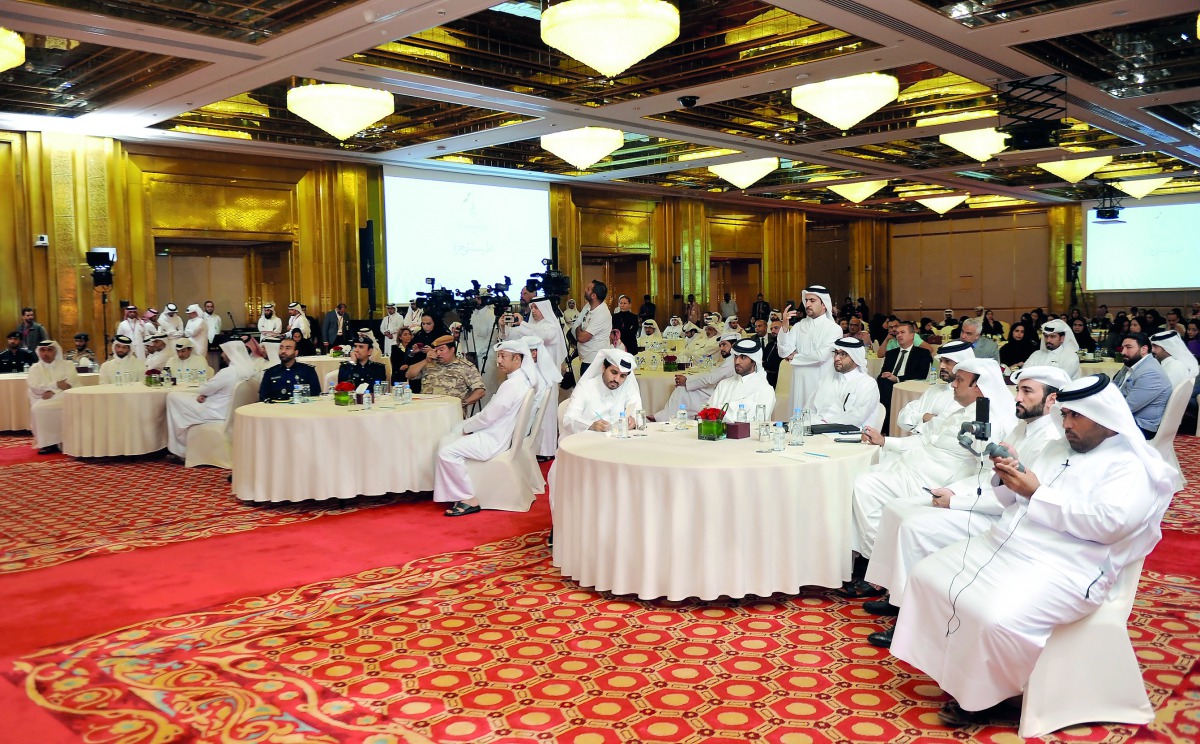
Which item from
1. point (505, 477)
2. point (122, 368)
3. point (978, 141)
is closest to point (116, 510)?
point (505, 477)

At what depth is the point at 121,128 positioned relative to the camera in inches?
505

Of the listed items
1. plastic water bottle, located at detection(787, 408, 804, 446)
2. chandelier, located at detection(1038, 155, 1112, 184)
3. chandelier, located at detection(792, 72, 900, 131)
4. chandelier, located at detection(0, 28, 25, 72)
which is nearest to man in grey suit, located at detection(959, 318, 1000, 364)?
chandelier, located at detection(792, 72, 900, 131)

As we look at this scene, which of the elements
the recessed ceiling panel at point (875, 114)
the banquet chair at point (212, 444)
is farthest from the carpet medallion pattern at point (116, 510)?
the recessed ceiling panel at point (875, 114)

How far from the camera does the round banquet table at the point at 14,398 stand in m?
11.3

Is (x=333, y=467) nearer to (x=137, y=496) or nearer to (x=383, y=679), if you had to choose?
(x=137, y=496)

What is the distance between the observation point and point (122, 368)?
10375 millimetres

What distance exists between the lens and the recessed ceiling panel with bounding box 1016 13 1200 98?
8.91m

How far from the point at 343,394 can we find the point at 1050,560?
212 inches

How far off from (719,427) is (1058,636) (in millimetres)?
2258

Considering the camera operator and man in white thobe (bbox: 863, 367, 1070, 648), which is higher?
the camera operator

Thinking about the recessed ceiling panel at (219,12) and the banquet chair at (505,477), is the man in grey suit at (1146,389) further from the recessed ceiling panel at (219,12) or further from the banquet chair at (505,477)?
the recessed ceiling panel at (219,12)

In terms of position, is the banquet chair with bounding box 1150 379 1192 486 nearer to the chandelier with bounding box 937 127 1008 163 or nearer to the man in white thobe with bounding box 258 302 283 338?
the chandelier with bounding box 937 127 1008 163

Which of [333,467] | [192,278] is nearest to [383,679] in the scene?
[333,467]

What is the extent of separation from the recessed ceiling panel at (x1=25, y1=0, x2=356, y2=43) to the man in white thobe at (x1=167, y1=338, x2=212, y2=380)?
11.0 feet
